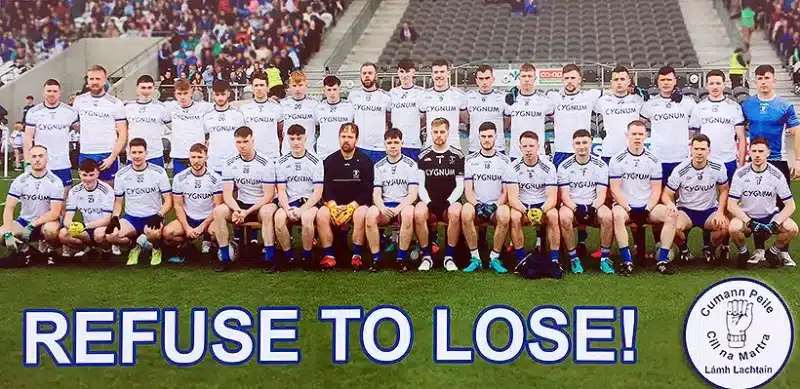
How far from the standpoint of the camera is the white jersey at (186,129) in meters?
5.98

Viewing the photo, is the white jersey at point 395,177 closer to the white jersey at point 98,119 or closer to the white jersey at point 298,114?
the white jersey at point 298,114

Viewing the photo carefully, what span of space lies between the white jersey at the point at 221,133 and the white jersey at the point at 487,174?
5.40 ft

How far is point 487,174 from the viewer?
16.9 feet

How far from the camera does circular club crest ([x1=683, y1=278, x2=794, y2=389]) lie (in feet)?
9.72

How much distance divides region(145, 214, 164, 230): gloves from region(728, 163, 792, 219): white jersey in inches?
132

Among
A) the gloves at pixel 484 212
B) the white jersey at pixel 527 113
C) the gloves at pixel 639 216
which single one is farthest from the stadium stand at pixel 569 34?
the gloves at pixel 484 212

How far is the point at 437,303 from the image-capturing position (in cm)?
415

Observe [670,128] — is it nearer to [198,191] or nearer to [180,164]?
[198,191]

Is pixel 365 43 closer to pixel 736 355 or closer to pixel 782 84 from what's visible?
pixel 782 84


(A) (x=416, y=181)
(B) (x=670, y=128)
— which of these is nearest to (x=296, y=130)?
(A) (x=416, y=181)

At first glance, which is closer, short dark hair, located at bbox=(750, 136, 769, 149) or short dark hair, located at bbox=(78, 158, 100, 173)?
short dark hair, located at bbox=(750, 136, 769, 149)

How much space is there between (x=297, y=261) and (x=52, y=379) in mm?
2219

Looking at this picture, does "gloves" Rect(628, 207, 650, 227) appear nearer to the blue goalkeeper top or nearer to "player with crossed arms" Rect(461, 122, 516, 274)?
"player with crossed arms" Rect(461, 122, 516, 274)

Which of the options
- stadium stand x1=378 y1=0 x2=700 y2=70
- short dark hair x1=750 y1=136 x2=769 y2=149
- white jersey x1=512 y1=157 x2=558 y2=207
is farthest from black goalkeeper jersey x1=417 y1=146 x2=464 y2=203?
stadium stand x1=378 y1=0 x2=700 y2=70
